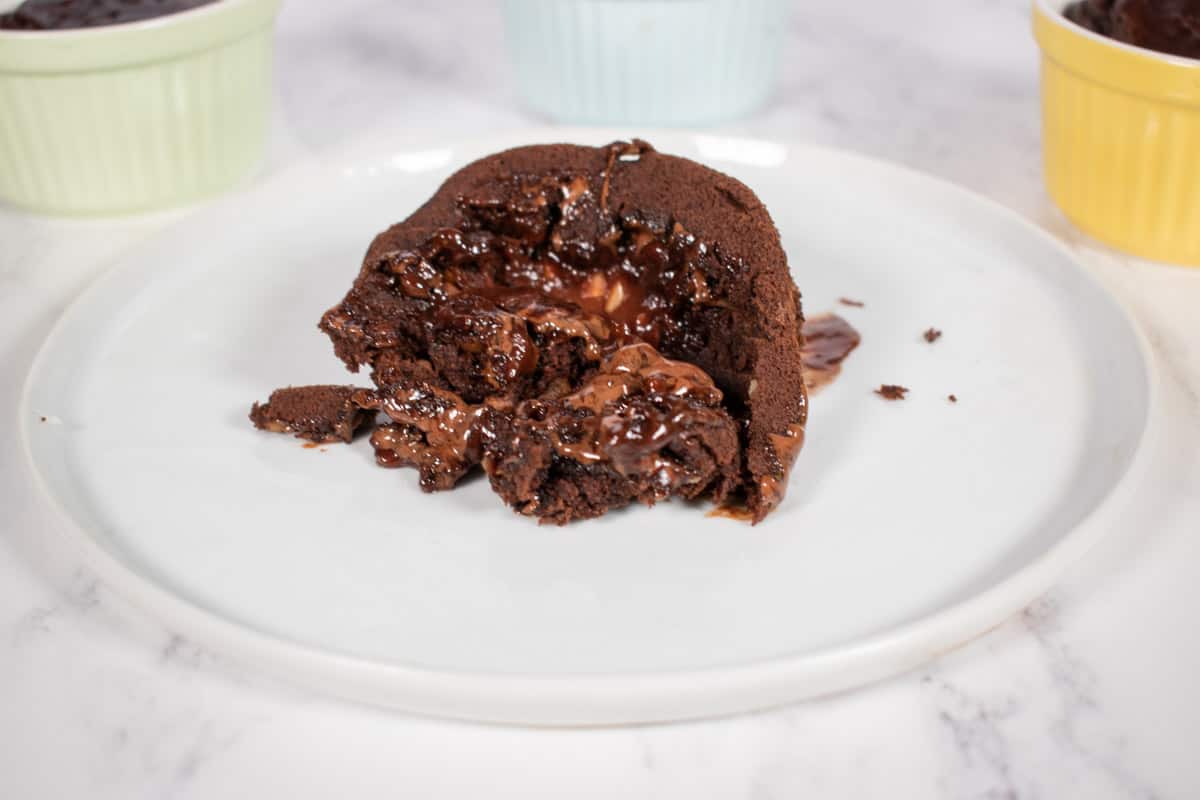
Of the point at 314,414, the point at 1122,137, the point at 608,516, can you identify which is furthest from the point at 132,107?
the point at 1122,137

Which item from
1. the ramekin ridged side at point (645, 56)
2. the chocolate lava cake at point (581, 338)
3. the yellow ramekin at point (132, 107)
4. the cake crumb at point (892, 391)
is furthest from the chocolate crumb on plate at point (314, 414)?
the ramekin ridged side at point (645, 56)

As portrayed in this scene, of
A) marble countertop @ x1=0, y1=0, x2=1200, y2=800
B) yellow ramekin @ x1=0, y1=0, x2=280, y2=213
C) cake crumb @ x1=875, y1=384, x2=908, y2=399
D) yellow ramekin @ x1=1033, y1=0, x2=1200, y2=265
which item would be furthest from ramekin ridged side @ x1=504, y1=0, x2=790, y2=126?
marble countertop @ x1=0, y1=0, x2=1200, y2=800

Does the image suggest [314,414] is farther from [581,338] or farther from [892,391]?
[892,391]

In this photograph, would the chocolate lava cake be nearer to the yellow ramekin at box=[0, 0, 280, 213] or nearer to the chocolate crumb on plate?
the chocolate crumb on plate

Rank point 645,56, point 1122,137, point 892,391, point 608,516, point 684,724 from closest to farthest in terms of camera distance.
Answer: point 684,724
point 608,516
point 892,391
point 1122,137
point 645,56

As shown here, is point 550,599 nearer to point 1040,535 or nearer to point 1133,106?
point 1040,535

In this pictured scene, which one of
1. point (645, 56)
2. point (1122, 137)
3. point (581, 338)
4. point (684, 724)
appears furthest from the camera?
point (645, 56)

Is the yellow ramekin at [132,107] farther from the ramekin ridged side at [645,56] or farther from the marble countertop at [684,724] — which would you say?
the marble countertop at [684,724]
